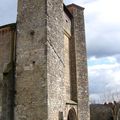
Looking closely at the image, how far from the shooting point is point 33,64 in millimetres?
13516

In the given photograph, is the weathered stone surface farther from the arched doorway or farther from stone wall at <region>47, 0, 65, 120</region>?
stone wall at <region>47, 0, 65, 120</region>

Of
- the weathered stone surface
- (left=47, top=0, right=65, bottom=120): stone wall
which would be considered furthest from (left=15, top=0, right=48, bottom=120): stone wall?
the weathered stone surface

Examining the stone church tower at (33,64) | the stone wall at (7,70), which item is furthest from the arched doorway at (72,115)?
the stone wall at (7,70)

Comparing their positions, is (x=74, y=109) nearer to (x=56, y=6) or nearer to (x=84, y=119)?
(x=84, y=119)

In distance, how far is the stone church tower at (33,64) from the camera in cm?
1302

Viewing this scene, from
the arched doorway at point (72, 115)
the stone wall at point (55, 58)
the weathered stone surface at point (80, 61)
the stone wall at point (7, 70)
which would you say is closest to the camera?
the stone wall at point (55, 58)

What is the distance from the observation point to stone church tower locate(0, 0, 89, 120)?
42.7ft

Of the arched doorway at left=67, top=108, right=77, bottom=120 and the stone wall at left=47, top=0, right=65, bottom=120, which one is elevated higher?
the stone wall at left=47, top=0, right=65, bottom=120

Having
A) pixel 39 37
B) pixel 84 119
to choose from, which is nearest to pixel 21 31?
pixel 39 37

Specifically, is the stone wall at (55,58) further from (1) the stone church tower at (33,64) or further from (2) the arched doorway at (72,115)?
(2) the arched doorway at (72,115)

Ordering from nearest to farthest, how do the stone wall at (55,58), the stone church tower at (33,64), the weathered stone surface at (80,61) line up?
the stone church tower at (33,64) → the stone wall at (55,58) → the weathered stone surface at (80,61)

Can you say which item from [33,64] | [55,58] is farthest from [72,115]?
[33,64]

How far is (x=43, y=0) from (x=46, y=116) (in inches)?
249

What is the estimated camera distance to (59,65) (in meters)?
14.9
